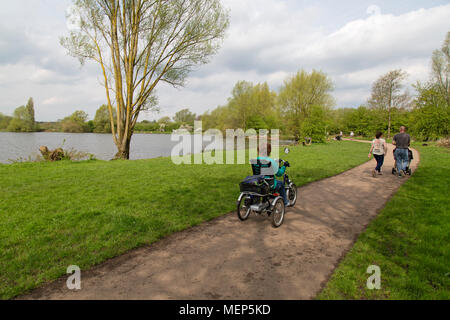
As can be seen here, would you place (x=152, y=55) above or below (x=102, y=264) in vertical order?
above

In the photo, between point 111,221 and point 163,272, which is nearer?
point 163,272

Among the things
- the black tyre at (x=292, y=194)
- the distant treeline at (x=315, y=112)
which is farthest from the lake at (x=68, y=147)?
the black tyre at (x=292, y=194)

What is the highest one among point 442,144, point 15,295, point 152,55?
point 152,55

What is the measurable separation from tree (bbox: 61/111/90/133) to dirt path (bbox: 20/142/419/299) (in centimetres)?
6433

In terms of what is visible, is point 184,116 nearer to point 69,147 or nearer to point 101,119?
point 101,119

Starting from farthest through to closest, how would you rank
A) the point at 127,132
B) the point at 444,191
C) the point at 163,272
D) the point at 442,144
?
1. the point at 442,144
2. the point at 127,132
3. the point at 444,191
4. the point at 163,272

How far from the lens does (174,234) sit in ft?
15.4

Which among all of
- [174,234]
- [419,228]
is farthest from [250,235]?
[419,228]

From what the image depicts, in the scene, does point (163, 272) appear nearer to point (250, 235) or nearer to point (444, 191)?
point (250, 235)

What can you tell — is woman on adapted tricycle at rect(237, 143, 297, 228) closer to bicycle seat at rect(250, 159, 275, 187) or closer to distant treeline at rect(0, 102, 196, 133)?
bicycle seat at rect(250, 159, 275, 187)

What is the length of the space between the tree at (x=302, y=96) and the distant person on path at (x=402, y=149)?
30492 millimetres

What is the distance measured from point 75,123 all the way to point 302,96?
5232 centimetres

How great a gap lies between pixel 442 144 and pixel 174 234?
2931cm
